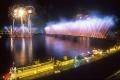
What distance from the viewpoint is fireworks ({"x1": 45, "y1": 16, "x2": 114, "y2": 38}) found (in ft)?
186

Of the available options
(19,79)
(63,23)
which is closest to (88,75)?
(19,79)

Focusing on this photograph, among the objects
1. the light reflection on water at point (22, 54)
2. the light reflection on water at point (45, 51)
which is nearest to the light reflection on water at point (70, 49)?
the light reflection on water at point (45, 51)

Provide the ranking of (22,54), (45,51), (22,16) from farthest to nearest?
1. (22,16)
2. (45,51)
3. (22,54)

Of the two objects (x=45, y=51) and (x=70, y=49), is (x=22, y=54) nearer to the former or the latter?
(x=45, y=51)

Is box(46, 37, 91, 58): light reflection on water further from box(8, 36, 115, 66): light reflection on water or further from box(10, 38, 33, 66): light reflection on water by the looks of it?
box(10, 38, 33, 66): light reflection on water

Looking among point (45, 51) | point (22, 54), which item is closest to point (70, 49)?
point (45, 51)

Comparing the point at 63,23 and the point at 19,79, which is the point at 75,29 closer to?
the point at 63,23

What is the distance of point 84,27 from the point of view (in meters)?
64.2

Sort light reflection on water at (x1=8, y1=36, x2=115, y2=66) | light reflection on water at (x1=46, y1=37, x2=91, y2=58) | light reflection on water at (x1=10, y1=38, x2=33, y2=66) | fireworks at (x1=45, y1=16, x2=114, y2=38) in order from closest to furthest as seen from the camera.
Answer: light reflection on water at (x1=10, y1=38, x2=33, y2=66) < light reflection on water at (x1=8, y1=36, x2=115, y2=66) < light reflection on water at (x1=46, y1=37, x2=91, y2=58) < fireworks at (x1=45, y1=16, x2=114, y2=38)

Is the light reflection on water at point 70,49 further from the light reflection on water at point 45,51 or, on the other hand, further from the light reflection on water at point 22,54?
the light reflection on water at point 22,54

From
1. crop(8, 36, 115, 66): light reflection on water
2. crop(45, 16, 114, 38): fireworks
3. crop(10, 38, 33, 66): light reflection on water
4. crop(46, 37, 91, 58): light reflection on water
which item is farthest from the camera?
crop(45, 16, 114, 38): fireworks

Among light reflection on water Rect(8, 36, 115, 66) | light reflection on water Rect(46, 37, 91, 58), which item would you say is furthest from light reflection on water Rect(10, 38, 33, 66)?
light reflection on water Rect(46, 37, 91, 58)

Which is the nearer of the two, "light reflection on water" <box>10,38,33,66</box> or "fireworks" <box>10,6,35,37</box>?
Result: "light reflection on water" <box>10,38,33,66</box>

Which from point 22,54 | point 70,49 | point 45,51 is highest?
point 70,49
